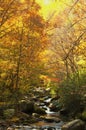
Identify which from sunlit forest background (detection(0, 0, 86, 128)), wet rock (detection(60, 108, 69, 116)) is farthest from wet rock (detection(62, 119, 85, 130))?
wet rock (detection(60, 108, 69, 116))

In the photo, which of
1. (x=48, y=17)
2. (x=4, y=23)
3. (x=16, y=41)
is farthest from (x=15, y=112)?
(x=48, y=17)

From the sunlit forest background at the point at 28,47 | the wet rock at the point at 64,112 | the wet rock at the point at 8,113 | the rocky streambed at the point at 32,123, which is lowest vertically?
the wet rock at the point at 64,112

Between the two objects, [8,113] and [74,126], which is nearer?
[74,126]

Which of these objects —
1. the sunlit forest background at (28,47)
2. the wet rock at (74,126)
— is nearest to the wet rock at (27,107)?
the sunlit forest background at (28,47)

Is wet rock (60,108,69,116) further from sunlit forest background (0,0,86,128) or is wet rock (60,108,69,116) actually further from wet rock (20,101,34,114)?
wet rock (20,101,34,114)

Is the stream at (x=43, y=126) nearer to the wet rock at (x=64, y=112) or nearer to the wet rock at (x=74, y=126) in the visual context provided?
the wet rock at (x=74, y=126)

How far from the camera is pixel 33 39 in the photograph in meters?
20.5

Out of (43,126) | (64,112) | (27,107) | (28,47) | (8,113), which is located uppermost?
(28,47)

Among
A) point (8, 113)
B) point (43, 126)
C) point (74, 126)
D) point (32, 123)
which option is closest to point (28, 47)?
point (8, 113)

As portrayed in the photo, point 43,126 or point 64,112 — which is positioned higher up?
point 43,126

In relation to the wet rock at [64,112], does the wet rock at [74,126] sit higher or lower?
higher

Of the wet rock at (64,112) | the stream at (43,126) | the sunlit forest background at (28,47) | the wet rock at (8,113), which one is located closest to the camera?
the stream at (43,126)

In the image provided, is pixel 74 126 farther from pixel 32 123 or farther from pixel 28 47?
pixel 28 47

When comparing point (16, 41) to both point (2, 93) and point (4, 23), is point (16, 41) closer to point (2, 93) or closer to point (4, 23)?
point (4, 23)
